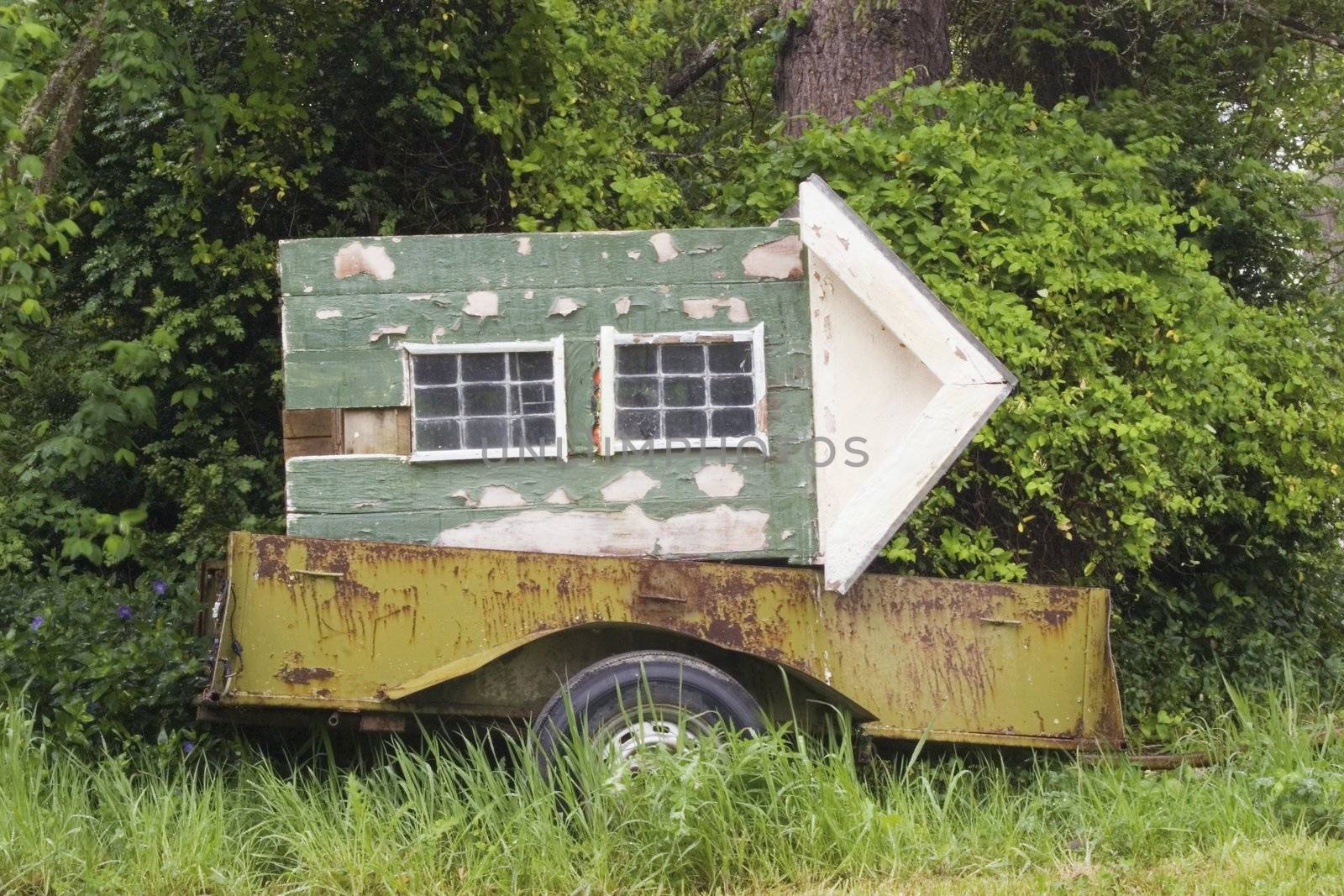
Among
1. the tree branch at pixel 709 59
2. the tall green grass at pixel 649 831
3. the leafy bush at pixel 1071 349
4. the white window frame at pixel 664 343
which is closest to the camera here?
the tall green grass at pixel 649 831

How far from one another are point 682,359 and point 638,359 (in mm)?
161

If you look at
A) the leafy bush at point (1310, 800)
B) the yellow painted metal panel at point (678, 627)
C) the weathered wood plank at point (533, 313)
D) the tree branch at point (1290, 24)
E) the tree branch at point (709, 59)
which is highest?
A: the tree branch at point (709, 59)

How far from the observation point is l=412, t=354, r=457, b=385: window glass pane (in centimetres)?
482

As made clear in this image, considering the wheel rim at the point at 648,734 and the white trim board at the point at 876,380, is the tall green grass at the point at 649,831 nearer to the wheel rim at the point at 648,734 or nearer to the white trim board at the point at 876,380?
the wheel rim at the point at 648,734

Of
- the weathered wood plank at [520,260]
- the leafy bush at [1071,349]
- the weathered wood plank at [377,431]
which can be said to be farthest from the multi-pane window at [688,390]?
the leafy bush at [1071,349]

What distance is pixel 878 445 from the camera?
193 inches

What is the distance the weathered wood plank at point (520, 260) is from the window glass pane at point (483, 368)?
244mm

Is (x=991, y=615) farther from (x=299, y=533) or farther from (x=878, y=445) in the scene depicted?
(x=299, y=533)

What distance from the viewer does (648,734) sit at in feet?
14.8

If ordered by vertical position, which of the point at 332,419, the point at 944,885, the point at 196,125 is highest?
the point at 196,125

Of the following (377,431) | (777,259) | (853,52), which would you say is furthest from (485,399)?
(853,52)

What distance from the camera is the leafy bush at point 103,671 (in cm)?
519

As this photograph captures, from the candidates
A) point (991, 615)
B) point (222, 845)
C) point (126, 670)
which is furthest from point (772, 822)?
point (126, 670)

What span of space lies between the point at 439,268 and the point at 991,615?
2.34m
